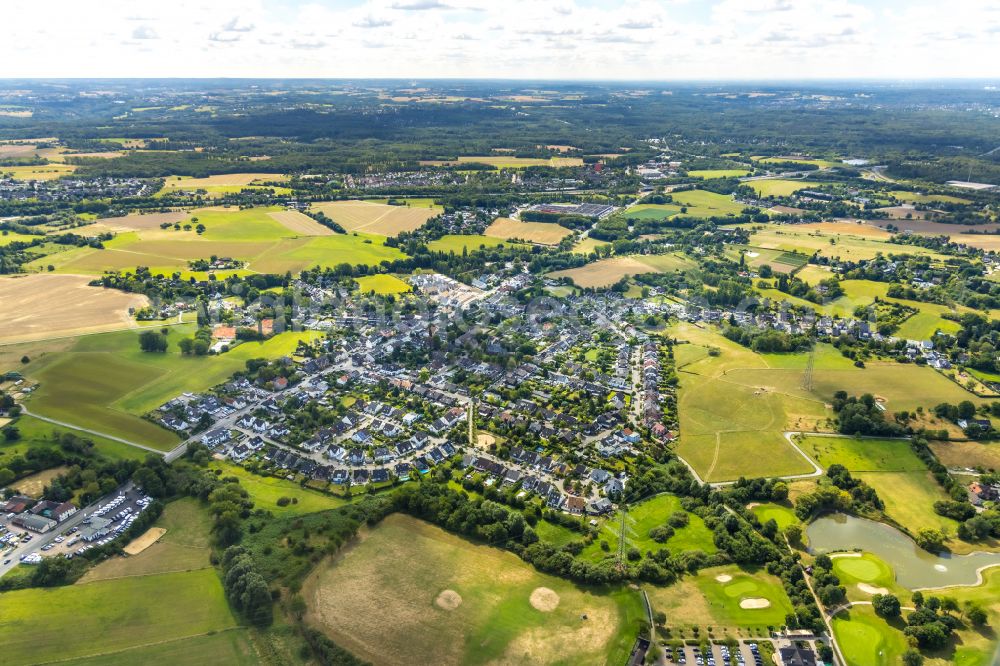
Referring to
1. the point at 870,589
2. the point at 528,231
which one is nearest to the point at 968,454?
the point at 870,589

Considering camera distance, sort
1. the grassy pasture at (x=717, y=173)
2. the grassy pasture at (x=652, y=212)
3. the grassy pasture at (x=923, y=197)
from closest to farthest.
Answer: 1. the grassy pasture at (x=652, y=212)
2. the grassy pasture at (x=923, y=197)
3. the grassy pasture at (x=717, y=173)

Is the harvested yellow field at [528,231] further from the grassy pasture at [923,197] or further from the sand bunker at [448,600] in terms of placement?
the grassy pasture at [923,197]

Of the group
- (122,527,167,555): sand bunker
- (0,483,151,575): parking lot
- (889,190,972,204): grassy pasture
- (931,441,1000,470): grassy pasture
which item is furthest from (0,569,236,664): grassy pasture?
(889,190,972,204): grassy pasture

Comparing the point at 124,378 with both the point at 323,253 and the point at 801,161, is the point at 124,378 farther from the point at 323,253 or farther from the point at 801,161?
the point at 801,161

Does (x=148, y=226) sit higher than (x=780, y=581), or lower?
higher

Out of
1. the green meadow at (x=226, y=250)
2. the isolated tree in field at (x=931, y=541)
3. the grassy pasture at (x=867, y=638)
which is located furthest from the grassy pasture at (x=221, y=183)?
the grassy pasture at (x=867, y=638)

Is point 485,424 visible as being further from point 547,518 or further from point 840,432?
point 840,432

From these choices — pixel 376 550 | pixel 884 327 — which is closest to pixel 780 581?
pixel 376 550
